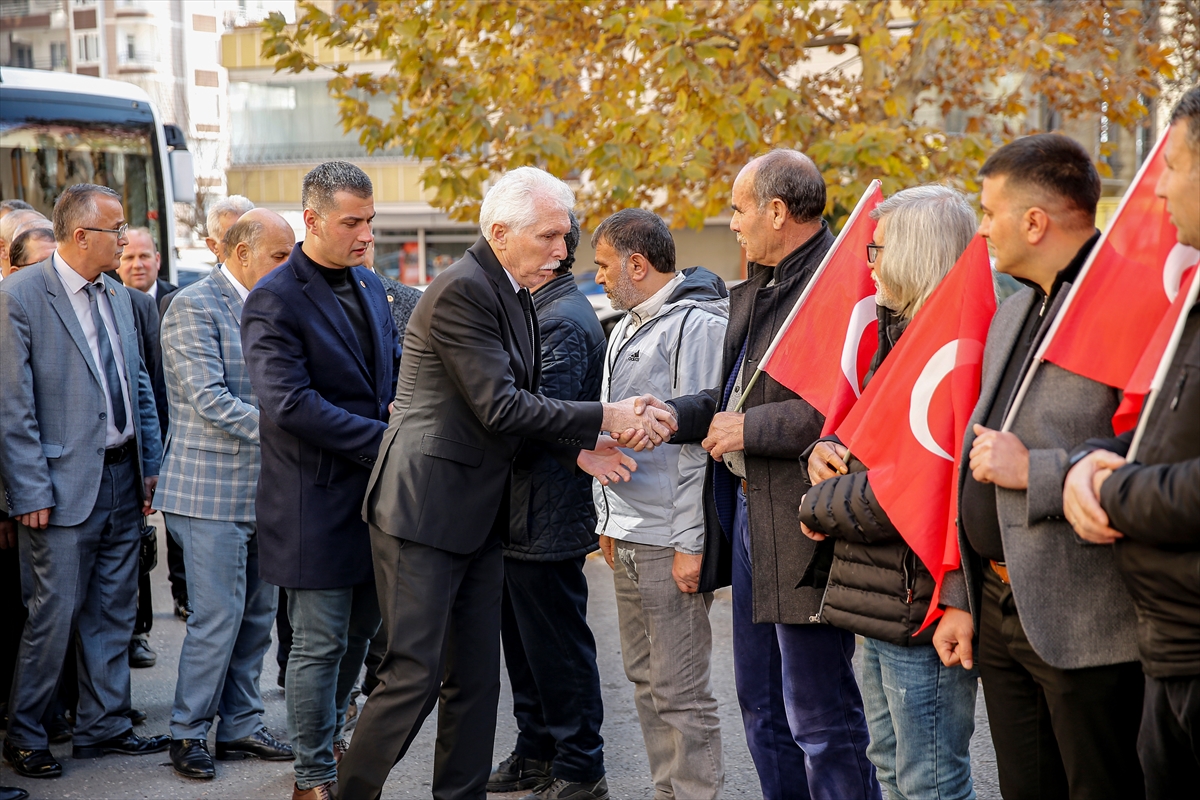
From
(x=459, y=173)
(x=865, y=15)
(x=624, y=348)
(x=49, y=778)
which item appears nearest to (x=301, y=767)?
(x=49, y=778)

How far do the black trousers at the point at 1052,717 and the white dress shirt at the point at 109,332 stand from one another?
3.81 metres

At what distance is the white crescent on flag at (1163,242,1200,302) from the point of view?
2.48m

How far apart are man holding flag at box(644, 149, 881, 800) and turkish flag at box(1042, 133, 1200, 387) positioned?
3.19ft

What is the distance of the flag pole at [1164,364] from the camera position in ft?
7.47

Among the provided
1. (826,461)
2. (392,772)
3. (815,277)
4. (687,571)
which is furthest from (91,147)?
(826,461)

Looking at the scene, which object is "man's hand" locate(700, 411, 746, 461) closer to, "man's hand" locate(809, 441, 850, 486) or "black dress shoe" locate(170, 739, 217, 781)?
"man's hand" locate(809, 441, 850, 486)

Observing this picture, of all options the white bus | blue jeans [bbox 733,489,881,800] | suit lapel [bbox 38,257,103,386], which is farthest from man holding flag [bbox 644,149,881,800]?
the white bus

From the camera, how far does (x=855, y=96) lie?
8.80m

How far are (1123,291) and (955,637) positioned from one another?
0.93 meters

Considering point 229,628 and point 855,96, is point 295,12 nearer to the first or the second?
point 855,96

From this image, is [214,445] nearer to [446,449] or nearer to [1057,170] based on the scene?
[446,449]

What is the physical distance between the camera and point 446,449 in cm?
374

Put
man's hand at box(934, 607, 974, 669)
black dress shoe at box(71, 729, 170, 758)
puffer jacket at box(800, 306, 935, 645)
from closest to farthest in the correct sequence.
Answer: man's hand at box(934, 607, 974, 669), puffer jacket at box(800, 306, 935, 645), black dress shoe at box(71, 729, 170, 758)

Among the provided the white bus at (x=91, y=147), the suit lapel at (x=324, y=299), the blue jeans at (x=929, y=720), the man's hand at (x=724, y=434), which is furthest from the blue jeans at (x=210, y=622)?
the white bus at (x=91, y=147)
